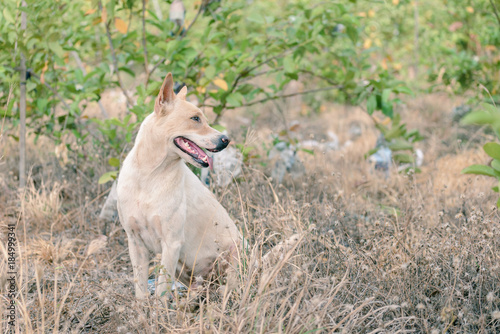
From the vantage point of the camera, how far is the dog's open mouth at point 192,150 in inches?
108

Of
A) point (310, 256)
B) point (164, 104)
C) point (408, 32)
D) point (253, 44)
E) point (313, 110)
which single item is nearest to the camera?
point (164, 104)

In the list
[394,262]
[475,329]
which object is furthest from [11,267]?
[475,329]

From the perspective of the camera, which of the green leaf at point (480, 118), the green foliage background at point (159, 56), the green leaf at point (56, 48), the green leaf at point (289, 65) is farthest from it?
the green leaf at point (289, 65)

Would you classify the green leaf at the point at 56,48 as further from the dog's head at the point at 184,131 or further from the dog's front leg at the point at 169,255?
the dog's front leg at the point at 169,255

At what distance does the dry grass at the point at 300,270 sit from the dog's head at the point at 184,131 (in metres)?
0.38

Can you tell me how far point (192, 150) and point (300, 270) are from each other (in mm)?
869

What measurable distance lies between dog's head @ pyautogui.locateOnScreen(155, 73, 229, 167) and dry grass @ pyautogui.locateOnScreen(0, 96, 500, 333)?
14.8 inches

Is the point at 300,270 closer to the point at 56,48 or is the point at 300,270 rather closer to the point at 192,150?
the point at 192,150

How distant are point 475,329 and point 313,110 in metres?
7.97

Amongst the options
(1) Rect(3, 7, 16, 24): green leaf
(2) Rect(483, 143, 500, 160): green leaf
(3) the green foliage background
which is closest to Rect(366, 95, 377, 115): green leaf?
(3) the green foliage background

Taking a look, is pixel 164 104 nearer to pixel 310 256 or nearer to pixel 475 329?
pixel 310 256

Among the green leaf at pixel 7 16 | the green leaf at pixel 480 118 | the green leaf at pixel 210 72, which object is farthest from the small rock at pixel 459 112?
the green leaf at pixel 480 118

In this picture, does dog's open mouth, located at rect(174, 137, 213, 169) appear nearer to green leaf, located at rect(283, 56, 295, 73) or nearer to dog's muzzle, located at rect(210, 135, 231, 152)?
dog's muzzle, located at rect(210, 135, 231, 152)

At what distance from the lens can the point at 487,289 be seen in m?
2.79
